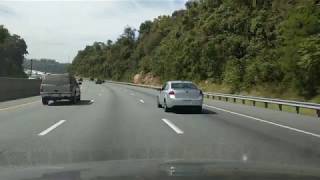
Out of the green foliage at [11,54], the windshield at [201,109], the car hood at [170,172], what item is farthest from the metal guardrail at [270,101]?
the green foliage at [11,54]

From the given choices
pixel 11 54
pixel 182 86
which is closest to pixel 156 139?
pixel 182 86

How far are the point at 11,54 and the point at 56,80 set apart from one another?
10495cm

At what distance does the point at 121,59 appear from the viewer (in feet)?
548

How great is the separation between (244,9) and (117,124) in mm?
48685

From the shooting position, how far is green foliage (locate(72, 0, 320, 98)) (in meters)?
43.3

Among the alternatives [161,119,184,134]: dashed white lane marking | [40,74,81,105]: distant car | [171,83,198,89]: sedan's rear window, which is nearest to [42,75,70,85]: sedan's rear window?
[40,74,81,105]: distant car

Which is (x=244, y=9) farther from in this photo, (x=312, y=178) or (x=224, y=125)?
(x=312, y=178)

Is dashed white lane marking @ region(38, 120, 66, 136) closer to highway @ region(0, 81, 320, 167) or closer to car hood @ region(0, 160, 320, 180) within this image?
highway @ region(0, 81, 320, 167)

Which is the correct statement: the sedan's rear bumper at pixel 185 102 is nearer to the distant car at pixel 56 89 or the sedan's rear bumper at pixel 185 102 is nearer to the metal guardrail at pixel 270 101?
the metal guardrail at pixel 270 101

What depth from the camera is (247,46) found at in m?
61.7

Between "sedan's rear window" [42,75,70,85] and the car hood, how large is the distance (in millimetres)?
26119

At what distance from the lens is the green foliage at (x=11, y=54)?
118m

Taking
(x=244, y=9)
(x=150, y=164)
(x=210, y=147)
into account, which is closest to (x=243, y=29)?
(x=244, y=9)

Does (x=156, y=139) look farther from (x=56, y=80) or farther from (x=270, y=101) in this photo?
(x=56, y=80)
